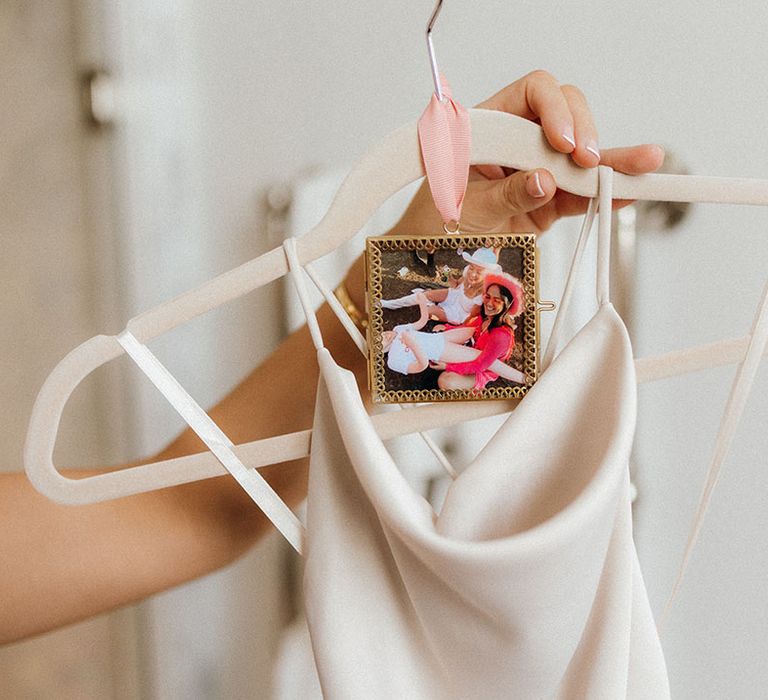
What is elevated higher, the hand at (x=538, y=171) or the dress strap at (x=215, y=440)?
the hand at (x=538, y=171)

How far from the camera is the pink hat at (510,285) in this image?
1.39ft

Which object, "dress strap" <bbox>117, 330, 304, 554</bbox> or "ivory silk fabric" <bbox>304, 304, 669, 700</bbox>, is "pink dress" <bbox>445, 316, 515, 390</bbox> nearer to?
"ivory silk fabric" <bbox>304, 304, 669, 700</bbox>

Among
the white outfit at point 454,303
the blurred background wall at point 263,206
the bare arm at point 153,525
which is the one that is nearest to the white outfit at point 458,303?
the white outfit at point 454,303

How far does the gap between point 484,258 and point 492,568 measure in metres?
0.15

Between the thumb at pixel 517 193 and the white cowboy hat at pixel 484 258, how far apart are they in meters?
0.04

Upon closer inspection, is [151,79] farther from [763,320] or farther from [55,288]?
[763,320]

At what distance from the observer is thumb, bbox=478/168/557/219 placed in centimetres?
42

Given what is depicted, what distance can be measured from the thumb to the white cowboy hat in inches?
1.6

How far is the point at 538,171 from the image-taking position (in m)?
0.42

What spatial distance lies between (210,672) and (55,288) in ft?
1.54

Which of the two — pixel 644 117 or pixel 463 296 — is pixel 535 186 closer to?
pixel 463 296

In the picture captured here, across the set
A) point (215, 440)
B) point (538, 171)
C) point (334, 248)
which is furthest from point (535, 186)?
point (215, 440)

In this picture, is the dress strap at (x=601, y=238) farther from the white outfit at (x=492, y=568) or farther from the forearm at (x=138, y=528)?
the forearm at (x=138, y=528)

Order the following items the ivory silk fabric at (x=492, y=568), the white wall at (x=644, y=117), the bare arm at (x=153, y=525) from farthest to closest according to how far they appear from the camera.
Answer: the white wall at (x=644, y=117)
the bare arm at (x=153, y=525)
the ivory silk fabric at (x=492, y=568)
